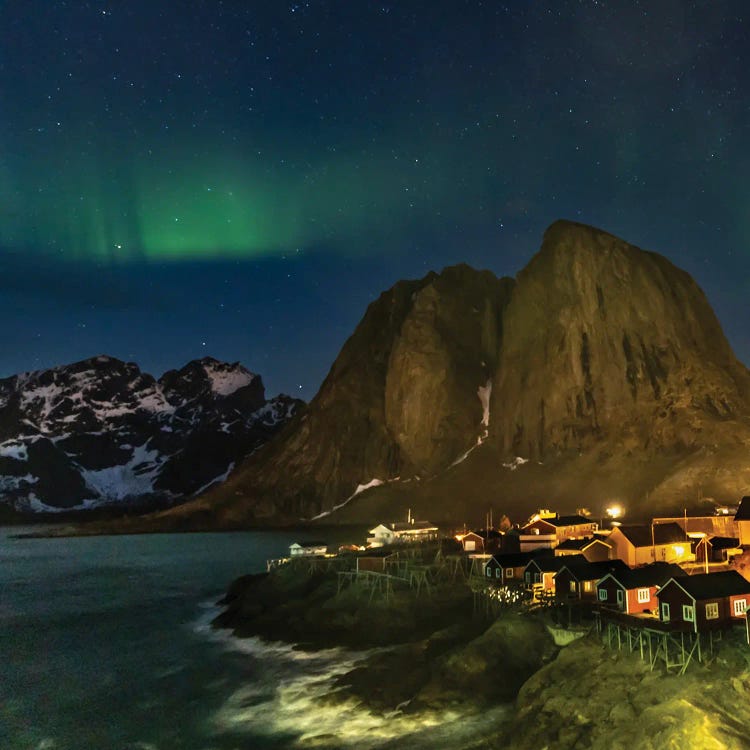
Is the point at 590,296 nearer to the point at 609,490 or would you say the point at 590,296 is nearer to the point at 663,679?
the point at 609,490

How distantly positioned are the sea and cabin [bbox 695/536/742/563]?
2688cm

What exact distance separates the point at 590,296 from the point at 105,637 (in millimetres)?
145583

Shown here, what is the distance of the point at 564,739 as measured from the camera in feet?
80.6

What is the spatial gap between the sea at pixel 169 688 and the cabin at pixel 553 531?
30.2 meters

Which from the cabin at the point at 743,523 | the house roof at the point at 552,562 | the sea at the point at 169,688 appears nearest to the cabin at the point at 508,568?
the house roof at the point at 552,562

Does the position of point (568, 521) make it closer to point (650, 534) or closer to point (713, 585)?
point (650, 534)

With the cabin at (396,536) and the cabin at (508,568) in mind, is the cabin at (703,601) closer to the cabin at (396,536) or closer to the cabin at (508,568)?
the cabin at (508,568)

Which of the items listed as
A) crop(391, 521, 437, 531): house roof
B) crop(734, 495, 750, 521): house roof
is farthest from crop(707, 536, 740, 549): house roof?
crop(391, 521, 437, 531): house roof

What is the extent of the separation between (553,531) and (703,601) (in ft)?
123

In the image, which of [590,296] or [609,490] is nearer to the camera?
[609,490]

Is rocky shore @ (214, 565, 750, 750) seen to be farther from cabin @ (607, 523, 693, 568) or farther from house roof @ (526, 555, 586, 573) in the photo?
cabin @ (607, 523, 693, 568)

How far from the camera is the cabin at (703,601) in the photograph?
3136 centimetres

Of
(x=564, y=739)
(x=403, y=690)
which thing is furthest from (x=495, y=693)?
(x=564, y=739)

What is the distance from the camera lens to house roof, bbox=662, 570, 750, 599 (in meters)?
31.8
